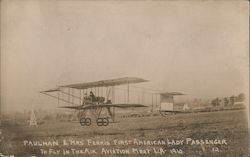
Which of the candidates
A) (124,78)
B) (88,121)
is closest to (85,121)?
(88,121)

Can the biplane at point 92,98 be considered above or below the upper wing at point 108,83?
below

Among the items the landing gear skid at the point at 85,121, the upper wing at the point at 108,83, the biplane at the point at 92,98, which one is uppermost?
the upper wing at the point at 108,83

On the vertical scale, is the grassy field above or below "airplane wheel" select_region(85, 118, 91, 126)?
below

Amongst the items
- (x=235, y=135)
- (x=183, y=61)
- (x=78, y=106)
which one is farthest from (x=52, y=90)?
(x=235, y=135)

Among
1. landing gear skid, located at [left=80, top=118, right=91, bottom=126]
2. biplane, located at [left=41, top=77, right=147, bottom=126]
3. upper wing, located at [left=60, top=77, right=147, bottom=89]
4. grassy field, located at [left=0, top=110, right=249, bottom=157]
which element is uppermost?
upper wing, located at [left=60, top=77, right=147, bottom=89]

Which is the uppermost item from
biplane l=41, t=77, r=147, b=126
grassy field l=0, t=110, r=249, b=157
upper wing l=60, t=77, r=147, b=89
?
upper wing l=60, t=77, r=147, b=89

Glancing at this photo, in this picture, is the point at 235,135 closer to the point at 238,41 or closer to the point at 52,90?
the point at 238,41
